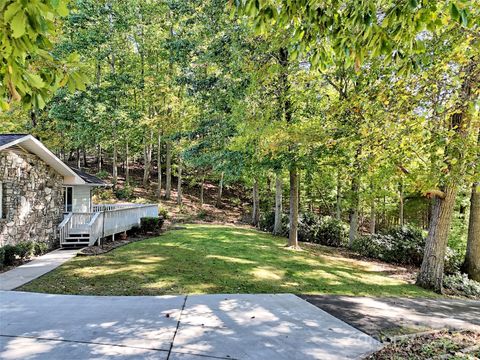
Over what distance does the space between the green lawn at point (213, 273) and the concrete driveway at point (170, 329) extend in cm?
84

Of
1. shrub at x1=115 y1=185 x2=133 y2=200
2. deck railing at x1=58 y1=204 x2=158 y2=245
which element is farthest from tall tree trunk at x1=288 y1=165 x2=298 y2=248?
shrub at x1=115 y1=185 x2=133 y2=200

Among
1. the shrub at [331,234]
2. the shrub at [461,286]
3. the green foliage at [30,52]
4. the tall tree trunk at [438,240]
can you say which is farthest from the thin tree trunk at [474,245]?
the green foliage at [30,52]

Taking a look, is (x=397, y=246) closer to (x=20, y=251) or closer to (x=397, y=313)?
(x=397, y=313)

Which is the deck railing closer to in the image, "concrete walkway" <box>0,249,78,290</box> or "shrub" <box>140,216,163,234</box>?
"concrete walkway" <box>0,249,78,290</box>

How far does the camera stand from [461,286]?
9.02 m

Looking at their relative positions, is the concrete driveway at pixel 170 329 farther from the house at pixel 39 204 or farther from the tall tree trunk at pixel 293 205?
the tall tree trunk at pixel 293 205

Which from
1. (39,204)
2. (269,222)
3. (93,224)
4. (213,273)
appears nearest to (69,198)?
(39,204)

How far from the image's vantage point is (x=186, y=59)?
1341 cm

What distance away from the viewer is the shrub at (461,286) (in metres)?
8.81

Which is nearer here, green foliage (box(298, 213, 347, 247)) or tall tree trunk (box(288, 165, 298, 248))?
tall tree trunk (box(288, 165, 298, 248))

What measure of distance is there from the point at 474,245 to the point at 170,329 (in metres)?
10.8

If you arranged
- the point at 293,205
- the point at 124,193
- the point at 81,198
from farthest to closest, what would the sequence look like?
1. the point at 124,193
2. the point at 81,198
3. the point at 293,205

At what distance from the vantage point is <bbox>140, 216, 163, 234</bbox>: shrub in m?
15.5

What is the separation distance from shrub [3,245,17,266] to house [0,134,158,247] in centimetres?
83
